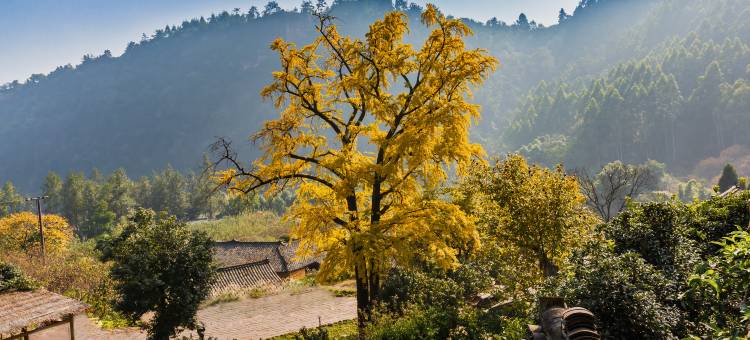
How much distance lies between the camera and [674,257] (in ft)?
30.5

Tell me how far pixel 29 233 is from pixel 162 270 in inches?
1399

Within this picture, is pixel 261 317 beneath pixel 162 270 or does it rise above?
beneath

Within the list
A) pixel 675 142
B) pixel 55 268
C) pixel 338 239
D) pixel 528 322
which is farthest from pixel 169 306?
pixel 675 142

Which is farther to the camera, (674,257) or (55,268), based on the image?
(55,268)

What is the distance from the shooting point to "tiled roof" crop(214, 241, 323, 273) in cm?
4031

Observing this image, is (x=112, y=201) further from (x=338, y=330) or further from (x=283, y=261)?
(x=338, y=330)

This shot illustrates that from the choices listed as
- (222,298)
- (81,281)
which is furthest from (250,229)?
(222,298)

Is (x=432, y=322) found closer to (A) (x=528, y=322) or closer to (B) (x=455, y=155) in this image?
(A) (x=528, y=322)

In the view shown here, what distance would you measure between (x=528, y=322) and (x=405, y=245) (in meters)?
4.32

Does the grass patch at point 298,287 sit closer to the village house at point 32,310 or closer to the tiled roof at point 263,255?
the tiled roof at point 263,255

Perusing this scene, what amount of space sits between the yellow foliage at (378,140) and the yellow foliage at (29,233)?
3528 centimetres

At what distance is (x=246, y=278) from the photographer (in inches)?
1341

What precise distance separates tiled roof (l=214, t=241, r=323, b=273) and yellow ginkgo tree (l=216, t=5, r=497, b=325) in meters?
26.7

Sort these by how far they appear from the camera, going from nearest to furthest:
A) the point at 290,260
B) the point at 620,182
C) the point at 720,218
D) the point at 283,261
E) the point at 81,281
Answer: the point at 720,218, the point at 81,281, the point at 283,261, the point at 290,260, the point at 620,182
